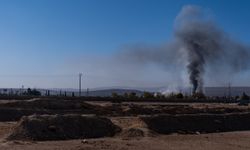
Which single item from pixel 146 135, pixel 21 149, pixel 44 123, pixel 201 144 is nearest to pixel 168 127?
pixel 146 135

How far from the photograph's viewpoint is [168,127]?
3881 cm

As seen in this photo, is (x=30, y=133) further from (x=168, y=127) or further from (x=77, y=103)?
(x=77, y=103)

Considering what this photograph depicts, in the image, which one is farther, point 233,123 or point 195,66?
point 195,66

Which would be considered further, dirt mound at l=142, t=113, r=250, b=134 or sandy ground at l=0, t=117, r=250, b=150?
dirt mound at l=142, t=113, r=250, b=134

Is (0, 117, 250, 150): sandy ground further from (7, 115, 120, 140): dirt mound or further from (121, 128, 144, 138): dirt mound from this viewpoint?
(7, 115, 120, 140): dirt mound

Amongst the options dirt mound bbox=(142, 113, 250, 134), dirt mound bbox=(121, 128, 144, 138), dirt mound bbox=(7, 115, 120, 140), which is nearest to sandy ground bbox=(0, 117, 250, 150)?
dirt mound bbox=(121, 128, 144, 138)

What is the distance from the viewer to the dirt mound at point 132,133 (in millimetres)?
31806

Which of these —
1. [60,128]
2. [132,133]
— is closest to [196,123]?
[132,133]

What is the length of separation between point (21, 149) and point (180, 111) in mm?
33374

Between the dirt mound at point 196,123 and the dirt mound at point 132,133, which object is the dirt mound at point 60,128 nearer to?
the dirt mound at point 132,133

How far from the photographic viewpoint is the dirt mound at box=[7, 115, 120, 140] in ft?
94.0

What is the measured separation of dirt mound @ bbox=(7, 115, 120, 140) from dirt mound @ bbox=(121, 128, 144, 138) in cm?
88

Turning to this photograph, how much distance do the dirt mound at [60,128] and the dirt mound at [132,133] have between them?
0.88 m

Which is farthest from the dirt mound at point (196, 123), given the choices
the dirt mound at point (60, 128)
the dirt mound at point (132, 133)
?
the dirt mound at point (60, 128)
